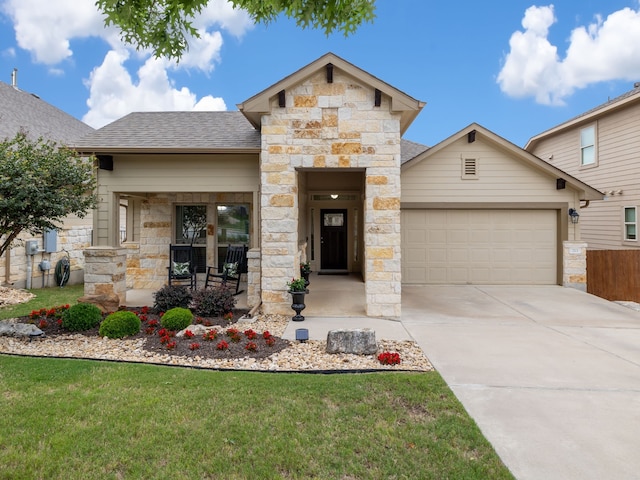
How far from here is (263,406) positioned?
317 cm

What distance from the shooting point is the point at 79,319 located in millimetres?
5520

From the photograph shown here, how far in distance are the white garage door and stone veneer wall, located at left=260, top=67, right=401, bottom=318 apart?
379 centimetres

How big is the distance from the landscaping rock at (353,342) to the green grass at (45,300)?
19.6 feet

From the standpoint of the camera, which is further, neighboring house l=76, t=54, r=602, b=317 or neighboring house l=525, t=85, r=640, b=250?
neighboring house l=525, t=85, r=640, b=250

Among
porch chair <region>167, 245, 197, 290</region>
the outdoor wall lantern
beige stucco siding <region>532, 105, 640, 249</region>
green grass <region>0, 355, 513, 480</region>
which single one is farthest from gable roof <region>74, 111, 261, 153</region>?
beige stucco siding <region>532, 105, 640, 249</region>

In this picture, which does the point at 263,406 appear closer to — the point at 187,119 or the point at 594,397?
the point at 594,397

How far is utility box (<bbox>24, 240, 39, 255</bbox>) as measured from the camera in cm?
955

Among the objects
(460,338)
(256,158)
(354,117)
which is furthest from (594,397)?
(256,158)

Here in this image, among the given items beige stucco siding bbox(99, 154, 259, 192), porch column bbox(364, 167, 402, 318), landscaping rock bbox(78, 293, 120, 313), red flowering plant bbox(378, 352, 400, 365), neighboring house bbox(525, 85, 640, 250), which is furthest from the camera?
neighboring house bbox(525, 85, 640, 250)

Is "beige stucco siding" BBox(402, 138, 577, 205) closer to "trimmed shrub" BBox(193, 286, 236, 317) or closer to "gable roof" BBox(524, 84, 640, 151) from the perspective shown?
A: "gable roof" BBox(524, 84, 640, 151)

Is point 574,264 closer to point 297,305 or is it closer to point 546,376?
point 546,376

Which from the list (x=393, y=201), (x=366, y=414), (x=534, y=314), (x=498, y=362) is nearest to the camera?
(x=366, y=414)

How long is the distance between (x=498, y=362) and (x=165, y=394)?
12.0 ft

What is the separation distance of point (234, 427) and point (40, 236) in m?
10.1
